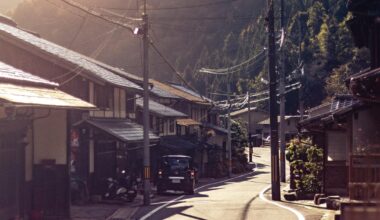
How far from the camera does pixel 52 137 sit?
18609 millimetres

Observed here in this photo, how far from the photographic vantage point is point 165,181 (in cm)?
2955

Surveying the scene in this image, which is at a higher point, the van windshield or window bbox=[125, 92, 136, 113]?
window bbox=[125, 92, 136, 113]

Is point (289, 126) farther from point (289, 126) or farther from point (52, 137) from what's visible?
point (52, 137)

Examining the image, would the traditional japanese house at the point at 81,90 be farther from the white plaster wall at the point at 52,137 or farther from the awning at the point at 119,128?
the white plaster wall at the point at 52,137

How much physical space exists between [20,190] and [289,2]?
2936 inches

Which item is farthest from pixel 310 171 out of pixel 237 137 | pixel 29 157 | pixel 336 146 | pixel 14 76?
pixel 237 137

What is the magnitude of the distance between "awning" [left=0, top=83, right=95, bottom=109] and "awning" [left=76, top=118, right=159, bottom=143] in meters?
6.93

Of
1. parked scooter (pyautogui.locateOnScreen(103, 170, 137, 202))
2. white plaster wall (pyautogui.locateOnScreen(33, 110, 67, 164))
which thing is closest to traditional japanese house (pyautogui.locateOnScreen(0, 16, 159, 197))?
parked scooter (pyautogui.locateOnScreen(103, 170, 137, 202))

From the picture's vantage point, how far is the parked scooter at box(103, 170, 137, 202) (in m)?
24.7

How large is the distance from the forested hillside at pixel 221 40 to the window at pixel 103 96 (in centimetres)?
795

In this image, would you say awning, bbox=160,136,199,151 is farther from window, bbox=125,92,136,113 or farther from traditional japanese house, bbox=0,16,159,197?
traditional japanese house, bbox=0,16,159,197

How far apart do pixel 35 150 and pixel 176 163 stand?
12508mm

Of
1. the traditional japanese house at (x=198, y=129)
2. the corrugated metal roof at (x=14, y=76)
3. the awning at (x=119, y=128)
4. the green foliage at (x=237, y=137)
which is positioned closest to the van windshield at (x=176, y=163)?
the awning at (x=119, y=128)

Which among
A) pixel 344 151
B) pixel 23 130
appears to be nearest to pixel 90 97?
pixel 23 130
